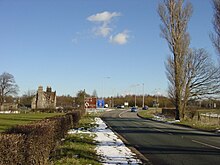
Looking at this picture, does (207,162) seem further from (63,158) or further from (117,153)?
(63,158)

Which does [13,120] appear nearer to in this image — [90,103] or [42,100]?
[90,103]

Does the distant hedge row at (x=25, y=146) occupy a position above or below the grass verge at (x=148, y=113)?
above

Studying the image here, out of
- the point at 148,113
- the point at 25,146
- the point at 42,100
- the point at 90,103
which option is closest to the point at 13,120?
the point at 90,103

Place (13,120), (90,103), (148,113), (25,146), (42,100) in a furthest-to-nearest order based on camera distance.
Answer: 1. (42,100)
2. (148,113)
3. (90,103)
4. (13,120)
5. (25,146)

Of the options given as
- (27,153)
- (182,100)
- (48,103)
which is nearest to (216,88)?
(182,100)

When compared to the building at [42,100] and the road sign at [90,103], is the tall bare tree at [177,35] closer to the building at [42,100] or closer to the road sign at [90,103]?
the road sign at [90,103]

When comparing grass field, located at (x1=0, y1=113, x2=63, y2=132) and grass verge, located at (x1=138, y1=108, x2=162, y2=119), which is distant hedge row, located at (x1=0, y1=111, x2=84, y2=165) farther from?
grass verge, located at (x1=138, y1=108, x2=162, y2=119)

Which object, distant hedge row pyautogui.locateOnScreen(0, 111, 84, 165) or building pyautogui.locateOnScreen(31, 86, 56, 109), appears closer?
distant hedge row pyautogui.locateOnScreen(0, 111, 84, 165)

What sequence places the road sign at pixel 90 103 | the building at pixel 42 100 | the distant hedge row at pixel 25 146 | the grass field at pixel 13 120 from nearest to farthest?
the distant hedge row at pixel 25 146
the grass field at pixel 13 120
the road sign at pixel 90 103
the building at pixel 42 100

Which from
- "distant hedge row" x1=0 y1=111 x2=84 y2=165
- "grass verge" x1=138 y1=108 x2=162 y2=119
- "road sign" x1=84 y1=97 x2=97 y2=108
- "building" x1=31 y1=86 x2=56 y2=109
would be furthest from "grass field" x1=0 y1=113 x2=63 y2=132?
"building" x1=31 y1=86 x2=56 y2=109

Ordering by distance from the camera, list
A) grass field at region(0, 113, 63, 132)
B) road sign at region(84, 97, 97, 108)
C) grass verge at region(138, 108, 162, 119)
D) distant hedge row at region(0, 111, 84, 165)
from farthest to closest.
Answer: grass verge at region(138, 108, 162, 119), road sign at region(84, 97, 97, 108), grass field at region(0, 113, 63, 132), distant hedge row at region(0, 111, 84, 165)

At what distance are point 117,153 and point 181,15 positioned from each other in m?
34.5

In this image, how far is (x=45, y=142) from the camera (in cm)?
1026

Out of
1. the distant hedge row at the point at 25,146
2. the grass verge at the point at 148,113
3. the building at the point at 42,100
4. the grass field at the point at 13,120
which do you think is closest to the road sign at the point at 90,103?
the grass field at the point at 13,120
